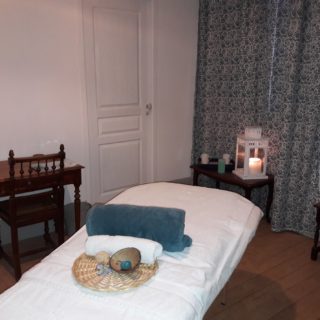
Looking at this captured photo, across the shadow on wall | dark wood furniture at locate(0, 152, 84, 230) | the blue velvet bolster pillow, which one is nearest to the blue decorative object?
the blue velvet bolster pillow

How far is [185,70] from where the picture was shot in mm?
3699

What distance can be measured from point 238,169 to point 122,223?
2.01 m

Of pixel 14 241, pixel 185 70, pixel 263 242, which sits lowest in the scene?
pixel 263 242

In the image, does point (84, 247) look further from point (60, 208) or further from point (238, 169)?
point (238, 169)

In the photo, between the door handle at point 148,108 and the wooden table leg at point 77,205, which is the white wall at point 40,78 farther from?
the door handle at point 148,108

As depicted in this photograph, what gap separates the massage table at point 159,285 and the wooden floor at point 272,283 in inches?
26.9

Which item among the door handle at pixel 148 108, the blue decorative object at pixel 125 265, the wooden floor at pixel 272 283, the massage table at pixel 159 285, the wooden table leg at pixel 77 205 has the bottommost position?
the wooden floor at pixel 272 283

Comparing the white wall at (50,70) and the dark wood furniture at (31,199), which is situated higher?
the white wall at (50,70)

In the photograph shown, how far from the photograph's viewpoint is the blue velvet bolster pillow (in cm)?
136

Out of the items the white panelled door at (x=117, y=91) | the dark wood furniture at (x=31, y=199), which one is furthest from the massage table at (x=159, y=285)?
A: the white panelled door at (x=117, y=91)

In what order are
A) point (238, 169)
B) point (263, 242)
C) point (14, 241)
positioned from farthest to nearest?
point (238, 169), point (263, 242), point (14, 241)

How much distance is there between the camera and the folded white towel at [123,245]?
127 cm

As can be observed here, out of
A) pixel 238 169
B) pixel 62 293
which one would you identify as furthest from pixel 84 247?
pixel 238 169

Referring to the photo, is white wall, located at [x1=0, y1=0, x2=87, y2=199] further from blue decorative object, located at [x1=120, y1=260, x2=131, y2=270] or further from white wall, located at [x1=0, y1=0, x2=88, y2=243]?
blue decorative object, located at [x1=120, y1=260, x2=131, y2=270]
